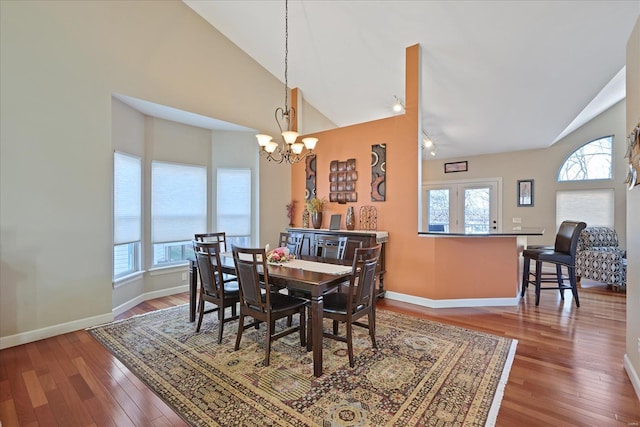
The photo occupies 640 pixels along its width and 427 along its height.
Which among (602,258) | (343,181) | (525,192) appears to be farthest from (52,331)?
(525,192)

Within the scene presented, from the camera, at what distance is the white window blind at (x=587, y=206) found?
5.96 m

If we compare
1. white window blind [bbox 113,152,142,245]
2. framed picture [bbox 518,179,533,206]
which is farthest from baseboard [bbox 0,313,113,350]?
framed picture [bbox 518,179,533,206]

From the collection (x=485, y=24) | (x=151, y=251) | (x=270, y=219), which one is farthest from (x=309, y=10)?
(x=151, y=251)

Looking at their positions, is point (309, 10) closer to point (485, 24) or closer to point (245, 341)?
point (485, 24)

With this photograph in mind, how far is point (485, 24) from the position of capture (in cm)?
359

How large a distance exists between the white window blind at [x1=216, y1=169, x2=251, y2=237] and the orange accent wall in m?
2.08

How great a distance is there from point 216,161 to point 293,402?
14.1 ft

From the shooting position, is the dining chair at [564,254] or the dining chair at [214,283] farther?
the dining chair at [564,254]

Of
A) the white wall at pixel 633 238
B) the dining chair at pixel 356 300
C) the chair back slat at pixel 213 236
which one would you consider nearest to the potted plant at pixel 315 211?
the chair back slat at pixel 213 236

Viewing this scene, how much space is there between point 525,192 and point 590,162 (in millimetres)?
1238

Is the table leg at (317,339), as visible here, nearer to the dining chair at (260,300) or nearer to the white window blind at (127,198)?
the dining chair at (260,300)

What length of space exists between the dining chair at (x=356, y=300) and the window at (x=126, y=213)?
306 centimetres

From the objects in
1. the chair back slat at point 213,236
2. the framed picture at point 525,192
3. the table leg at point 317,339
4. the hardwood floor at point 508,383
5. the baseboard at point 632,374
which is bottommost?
the hardwood floor at point 508,383

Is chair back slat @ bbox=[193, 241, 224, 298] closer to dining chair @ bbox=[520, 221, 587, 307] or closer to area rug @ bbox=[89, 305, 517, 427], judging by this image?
area rug @ bbox=[89, 305, 517, 427]
